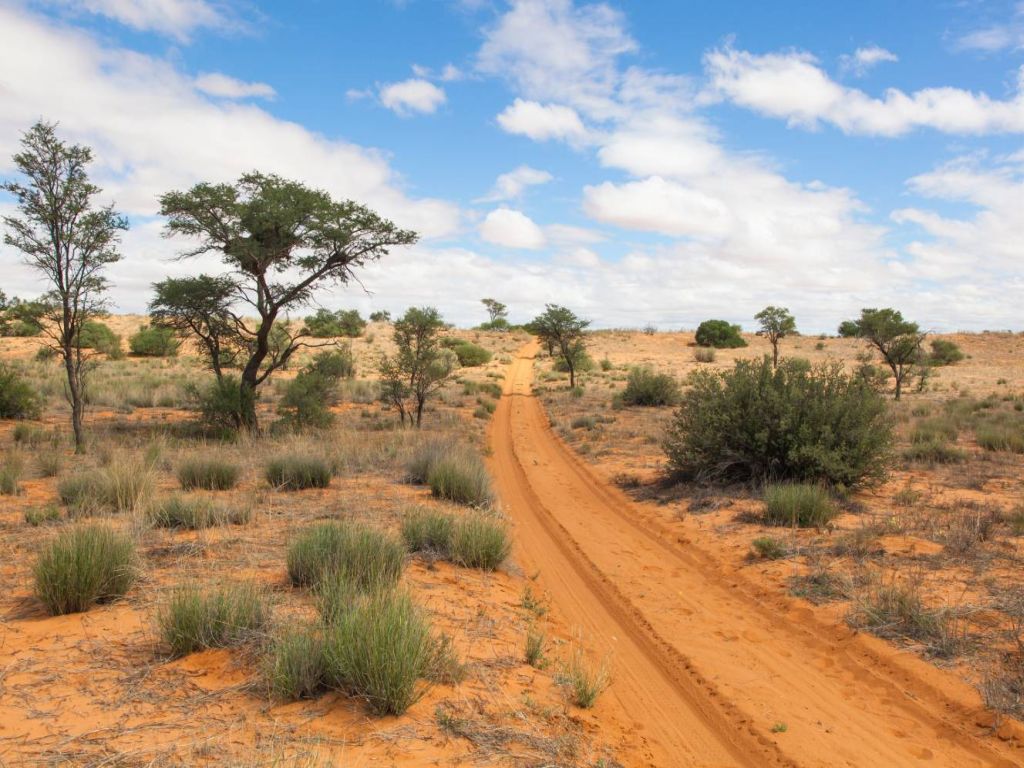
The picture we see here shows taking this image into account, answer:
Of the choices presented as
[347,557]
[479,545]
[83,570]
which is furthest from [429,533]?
[83,570]

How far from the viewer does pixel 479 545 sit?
7.75 m

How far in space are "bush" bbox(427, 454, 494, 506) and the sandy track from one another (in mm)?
1241

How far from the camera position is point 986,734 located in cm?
474

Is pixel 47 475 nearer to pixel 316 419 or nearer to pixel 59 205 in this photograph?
pixel 59 205

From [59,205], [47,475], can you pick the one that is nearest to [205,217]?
[59,205]

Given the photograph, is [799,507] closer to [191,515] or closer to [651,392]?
[191,515]

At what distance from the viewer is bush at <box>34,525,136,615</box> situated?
5.60 m

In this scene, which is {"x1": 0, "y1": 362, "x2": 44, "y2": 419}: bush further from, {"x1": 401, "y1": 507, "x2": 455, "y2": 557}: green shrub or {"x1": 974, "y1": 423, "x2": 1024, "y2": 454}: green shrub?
{"x1": 974, "y1": 423, "x2": 1024, "y2": 454}: green shrub

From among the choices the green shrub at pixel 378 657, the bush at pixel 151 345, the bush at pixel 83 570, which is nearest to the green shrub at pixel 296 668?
the green shrub at pixel 378 657

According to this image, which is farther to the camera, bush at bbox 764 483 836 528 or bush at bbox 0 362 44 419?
bush at bbox 0 362 44 419

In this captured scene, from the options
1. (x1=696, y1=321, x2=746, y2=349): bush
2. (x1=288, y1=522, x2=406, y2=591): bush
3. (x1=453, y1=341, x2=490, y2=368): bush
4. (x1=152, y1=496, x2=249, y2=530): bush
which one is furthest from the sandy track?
(x1=696, y1=321, x2=746, y2=349): bush

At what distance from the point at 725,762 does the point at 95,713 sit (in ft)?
13.5

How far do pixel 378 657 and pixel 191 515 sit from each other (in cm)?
546

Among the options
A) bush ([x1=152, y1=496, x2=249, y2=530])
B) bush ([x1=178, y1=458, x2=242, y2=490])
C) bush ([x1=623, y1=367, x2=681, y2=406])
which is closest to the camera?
bush ([x1=152, y1=496, x2=249, y2=530])
